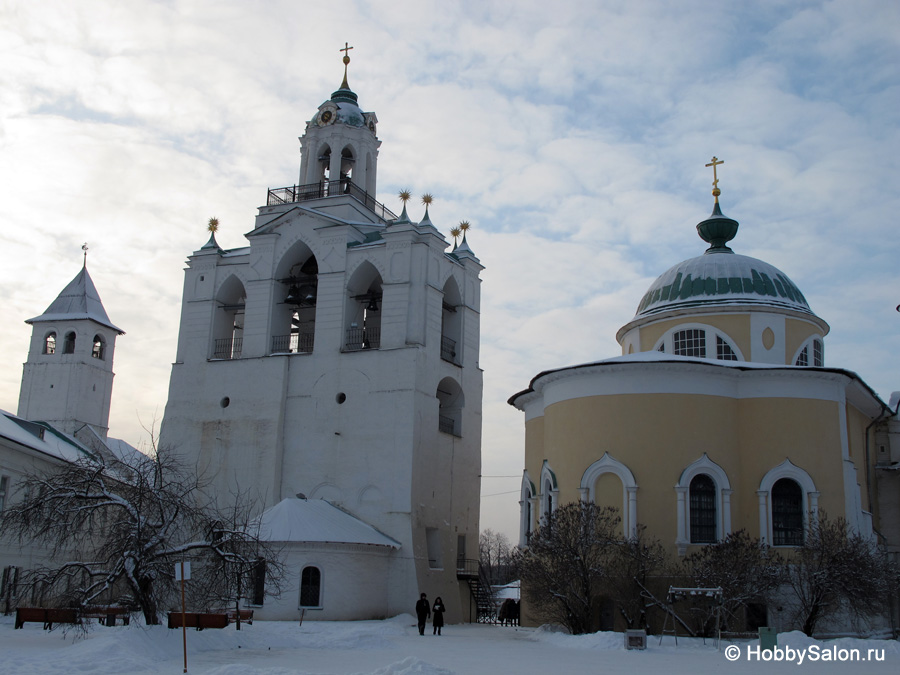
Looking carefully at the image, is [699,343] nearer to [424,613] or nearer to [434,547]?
[434,547]

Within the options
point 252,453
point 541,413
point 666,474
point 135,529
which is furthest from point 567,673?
point 252,453

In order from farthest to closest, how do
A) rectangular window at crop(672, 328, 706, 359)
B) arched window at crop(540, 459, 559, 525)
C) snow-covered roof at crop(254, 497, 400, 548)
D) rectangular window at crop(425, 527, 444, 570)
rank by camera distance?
1. rectangular window at crop(425, 527, 444, 570)
2. rectangular window at crop(672, 328, 706, 359)
3. snow-covered roof at crop(254, 497, 400, 548)
4. arched window at crop(540, 459, 559, 525)

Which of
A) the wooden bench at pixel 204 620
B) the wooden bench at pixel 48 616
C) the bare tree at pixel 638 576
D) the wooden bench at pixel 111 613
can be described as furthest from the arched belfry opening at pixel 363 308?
the wooden bench at pixel 111 613

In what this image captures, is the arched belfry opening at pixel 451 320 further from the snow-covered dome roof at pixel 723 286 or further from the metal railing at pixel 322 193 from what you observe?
the snow-covered dome roof at pixel 723 286

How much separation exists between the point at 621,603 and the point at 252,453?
16.3 metres

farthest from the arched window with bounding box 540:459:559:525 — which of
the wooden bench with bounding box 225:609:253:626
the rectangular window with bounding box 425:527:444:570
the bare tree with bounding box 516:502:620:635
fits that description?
the wooden bench with bounding box 225:609:253:626

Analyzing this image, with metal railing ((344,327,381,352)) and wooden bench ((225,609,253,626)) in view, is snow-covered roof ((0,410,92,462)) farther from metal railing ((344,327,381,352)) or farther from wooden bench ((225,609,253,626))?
metal railing ((344,327,381,352))

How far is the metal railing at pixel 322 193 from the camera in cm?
3909

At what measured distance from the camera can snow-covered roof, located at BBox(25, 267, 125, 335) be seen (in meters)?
57.0

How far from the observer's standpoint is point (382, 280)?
1420 inches

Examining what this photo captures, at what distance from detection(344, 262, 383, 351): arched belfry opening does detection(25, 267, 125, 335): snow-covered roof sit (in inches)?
1027

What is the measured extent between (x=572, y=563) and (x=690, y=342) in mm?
11066

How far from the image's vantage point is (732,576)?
22266 millimetres

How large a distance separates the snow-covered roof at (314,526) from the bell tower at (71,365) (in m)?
28.7
